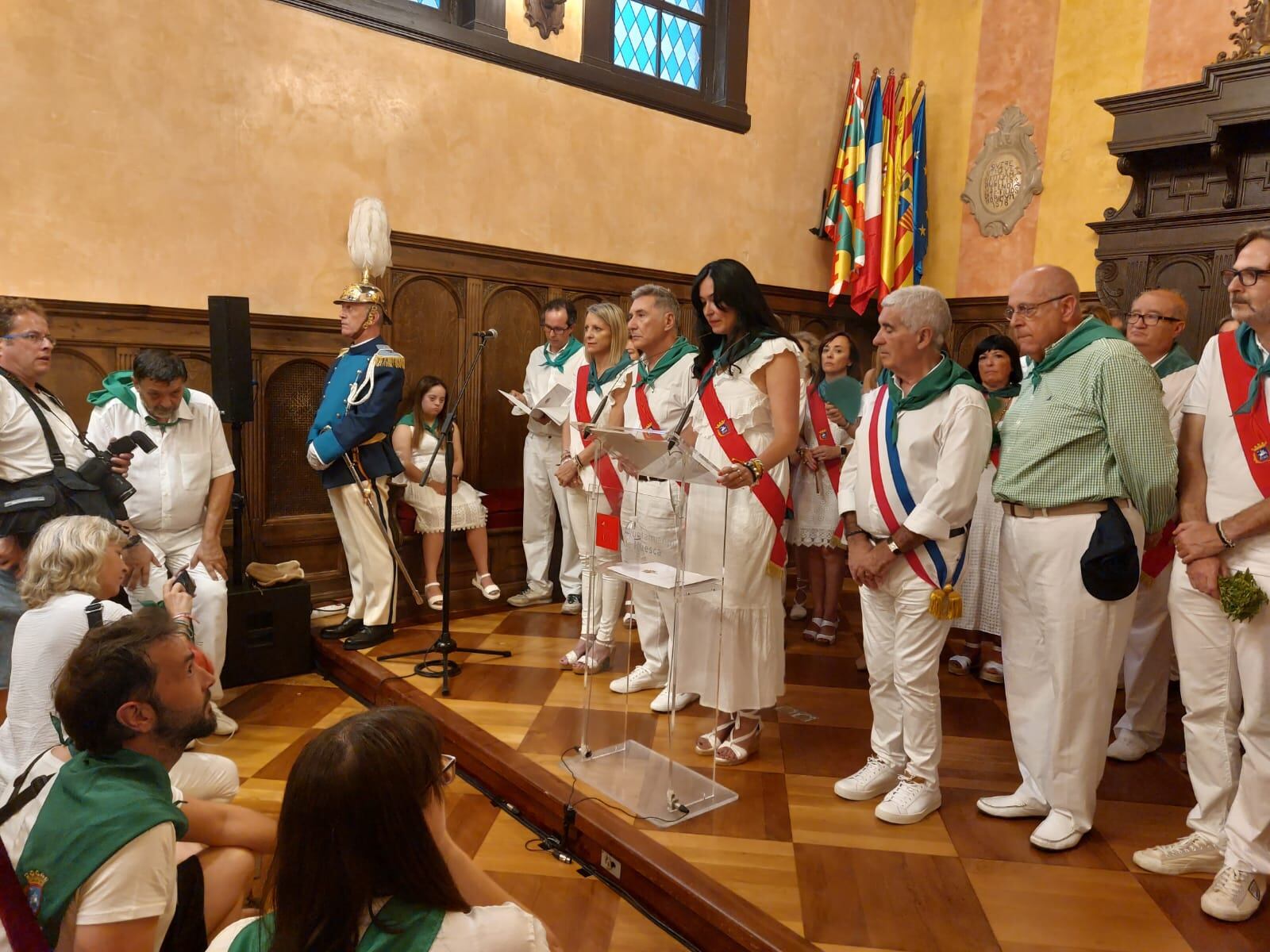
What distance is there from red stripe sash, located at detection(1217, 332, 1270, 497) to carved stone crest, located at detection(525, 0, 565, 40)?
4413 mm

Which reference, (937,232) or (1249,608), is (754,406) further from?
(937,232)

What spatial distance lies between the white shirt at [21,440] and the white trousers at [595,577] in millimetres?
1943

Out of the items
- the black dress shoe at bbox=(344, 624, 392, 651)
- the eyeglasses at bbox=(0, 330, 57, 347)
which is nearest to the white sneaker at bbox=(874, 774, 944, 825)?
the black dress shoe at bbox=(344, 624, 392, 651)

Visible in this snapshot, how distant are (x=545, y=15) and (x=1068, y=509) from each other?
449 cm

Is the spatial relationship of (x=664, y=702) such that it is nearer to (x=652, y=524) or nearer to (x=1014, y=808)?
(x=652, y=524)

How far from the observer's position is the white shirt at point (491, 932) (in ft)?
3.68

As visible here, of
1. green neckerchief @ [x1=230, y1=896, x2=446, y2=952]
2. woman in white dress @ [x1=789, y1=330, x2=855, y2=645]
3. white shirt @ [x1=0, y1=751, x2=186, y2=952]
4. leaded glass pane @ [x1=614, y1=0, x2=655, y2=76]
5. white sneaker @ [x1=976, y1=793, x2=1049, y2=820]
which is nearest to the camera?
green neckerchief @ [x1=230, y1=896, x2=446, y2=952]

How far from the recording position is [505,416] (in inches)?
219

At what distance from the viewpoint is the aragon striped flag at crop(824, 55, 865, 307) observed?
22.4ft

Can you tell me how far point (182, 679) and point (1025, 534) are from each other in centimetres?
213

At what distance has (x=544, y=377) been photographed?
5125 millimetres

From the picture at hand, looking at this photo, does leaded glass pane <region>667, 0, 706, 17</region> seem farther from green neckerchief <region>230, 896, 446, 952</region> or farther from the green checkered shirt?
green neckerchief <region>230, 896, 446, 952</region>

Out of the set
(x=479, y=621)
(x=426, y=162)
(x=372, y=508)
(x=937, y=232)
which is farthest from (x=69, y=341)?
(x=937, y=232)

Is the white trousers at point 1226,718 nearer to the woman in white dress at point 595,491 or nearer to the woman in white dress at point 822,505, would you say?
the woman in white dress at point 595,491
